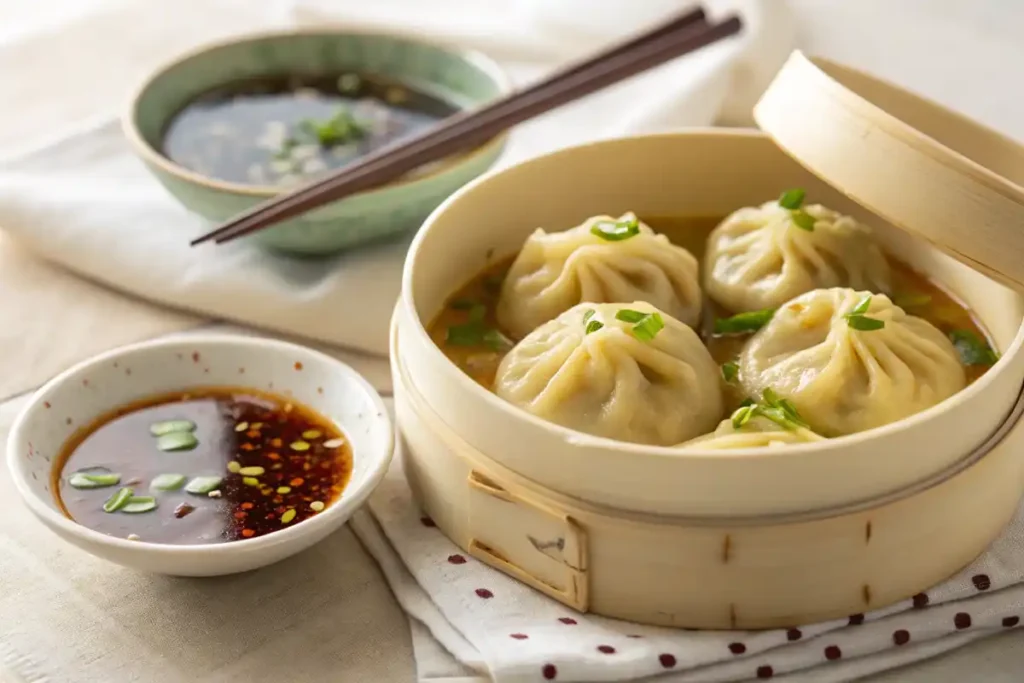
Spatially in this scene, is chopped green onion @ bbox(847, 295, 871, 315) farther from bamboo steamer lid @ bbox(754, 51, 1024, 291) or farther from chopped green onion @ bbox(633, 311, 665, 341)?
chopped green onion @ bbox(633, 311, 665, 341)

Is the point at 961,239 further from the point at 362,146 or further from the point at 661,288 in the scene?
the point at 362,146

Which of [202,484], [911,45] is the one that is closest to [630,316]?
[202,484]

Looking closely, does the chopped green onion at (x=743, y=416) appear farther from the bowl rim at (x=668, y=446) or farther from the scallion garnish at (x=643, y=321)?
the scallion garnish at (x=643, y=321)

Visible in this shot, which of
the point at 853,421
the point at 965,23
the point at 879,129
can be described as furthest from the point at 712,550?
the point at 965,23

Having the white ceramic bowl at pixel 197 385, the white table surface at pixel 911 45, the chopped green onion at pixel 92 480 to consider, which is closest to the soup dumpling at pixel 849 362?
Answer: the white ceramic bowl at pixel 197 385

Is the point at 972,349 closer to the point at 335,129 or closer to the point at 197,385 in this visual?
the point at 197,385

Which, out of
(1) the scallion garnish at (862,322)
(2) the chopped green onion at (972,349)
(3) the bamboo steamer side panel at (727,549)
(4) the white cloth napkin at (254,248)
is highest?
(1) the scallion garnish at (862,322)

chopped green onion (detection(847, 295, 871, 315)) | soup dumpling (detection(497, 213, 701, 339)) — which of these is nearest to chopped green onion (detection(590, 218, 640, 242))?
soup dumpling (detection(497, 213, 701, 339))
